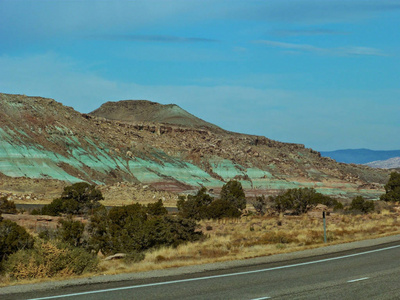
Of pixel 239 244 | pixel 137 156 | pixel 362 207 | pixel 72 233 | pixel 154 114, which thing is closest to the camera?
pixel 72 233

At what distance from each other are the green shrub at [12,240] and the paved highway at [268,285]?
664 cm

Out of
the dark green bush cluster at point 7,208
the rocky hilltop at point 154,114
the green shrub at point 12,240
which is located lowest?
the green shrub at point 12,240

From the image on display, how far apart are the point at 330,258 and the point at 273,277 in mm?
4174

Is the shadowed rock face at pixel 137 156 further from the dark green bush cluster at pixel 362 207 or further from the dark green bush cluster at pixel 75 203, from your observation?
the dark green bush cluster at pixel 362 207

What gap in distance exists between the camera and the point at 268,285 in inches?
443

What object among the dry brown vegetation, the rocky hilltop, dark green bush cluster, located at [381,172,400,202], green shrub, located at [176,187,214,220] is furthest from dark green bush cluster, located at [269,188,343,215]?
the rocky hilltop

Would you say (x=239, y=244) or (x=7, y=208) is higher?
(x=7, y=208)

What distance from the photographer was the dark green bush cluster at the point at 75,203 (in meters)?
40.6

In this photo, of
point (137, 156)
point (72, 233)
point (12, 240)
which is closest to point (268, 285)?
point (12, 240)

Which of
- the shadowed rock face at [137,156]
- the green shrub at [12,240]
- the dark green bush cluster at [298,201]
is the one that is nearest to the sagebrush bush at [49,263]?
the green shrub at [12,240]

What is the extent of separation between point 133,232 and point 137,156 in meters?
78.8

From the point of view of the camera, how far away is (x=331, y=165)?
13975cm

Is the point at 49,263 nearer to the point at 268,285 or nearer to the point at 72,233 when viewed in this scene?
the point at 268,285

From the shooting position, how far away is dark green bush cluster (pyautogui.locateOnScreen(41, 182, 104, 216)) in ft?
133
